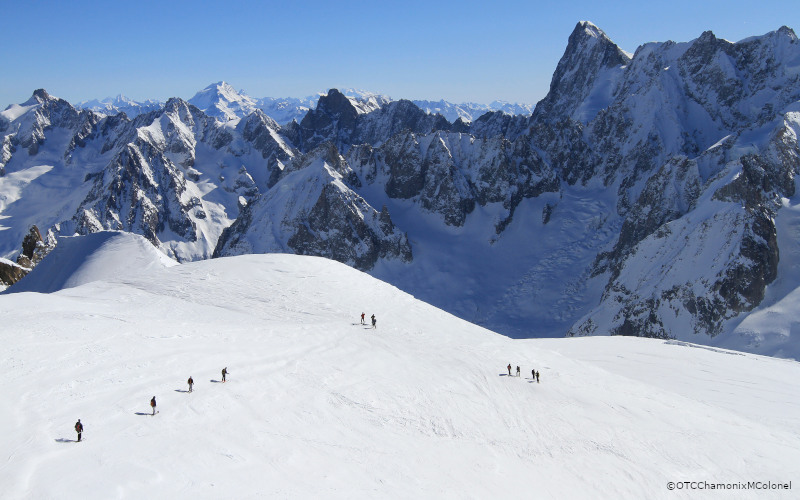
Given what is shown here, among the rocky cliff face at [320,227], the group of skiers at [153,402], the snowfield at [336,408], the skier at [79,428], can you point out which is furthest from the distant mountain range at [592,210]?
the skier at [79,428]

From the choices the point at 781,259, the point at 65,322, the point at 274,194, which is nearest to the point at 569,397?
the point at 65,322

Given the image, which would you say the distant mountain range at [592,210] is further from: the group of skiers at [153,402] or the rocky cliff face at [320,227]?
the group of skiers at [153,402]

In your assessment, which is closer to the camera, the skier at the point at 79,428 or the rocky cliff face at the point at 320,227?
the skier at the point at 79,428

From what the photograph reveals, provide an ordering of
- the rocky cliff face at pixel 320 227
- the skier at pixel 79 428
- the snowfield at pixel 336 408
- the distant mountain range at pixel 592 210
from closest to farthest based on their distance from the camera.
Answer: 1. the skier at pixel 79 428
2. the snowfield at pixel 336 408
3. the distant mountain range at pixel 592 210
4. the rocky cliff face at pixel 320 227

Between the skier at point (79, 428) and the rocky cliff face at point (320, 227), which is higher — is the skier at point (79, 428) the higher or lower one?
the lower one

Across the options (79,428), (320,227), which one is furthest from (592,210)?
(79,428)

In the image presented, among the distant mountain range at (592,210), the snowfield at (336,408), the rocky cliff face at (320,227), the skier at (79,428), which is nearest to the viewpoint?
the skier at (79,428)

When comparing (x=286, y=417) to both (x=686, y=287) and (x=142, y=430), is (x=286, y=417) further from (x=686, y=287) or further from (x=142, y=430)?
(x=686, y=287)
